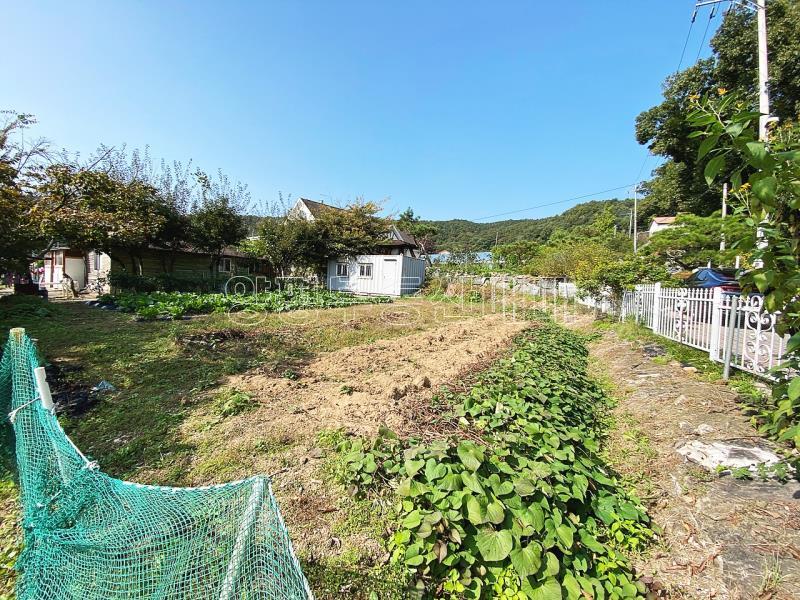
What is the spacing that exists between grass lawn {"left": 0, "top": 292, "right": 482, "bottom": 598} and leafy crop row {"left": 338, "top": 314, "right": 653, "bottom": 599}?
5.34ft

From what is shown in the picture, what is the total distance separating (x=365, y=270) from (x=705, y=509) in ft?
57.2

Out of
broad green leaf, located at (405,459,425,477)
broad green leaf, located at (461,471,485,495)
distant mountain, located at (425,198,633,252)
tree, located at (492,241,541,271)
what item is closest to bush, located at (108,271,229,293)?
broad green leaf, located at (405,459,425,477)

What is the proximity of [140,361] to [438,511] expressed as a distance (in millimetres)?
6051

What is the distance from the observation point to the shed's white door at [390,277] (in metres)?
18.2

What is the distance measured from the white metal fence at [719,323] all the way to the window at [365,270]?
1325 centimetres

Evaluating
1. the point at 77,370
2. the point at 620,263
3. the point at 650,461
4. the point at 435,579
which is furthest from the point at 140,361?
the point at 620,263

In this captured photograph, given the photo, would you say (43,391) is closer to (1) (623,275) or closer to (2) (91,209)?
(1) (623,275)

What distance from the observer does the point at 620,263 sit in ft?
31.5

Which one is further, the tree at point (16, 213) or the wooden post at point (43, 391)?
the tree at point (16, 213)

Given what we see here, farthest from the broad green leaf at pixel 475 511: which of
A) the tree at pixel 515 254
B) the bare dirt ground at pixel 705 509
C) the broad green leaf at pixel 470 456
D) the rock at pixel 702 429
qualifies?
the tree at pixel 515 254

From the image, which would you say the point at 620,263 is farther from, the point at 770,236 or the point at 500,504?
the point at 500,504

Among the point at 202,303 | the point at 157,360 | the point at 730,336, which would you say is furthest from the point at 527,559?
the point at 202,303

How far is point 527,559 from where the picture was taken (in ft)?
5.59

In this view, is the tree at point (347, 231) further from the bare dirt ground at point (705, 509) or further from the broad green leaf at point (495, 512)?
the broad green leaf at point (495, 512)
